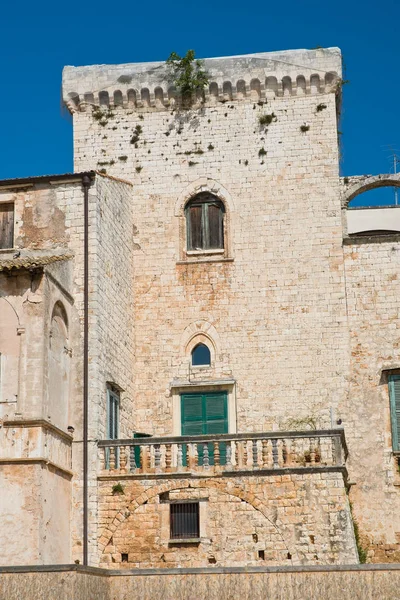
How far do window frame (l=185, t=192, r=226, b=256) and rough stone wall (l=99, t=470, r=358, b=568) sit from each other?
673 cm

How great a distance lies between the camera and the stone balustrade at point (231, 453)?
68.8ft

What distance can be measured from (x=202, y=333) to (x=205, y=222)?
2.88 meters

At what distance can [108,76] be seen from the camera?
1064 inches

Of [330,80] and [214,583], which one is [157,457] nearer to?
[214,583]

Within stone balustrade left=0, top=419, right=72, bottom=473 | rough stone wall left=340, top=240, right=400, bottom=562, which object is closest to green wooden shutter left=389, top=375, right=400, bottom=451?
rough stone wall left=340, top=240, right=400, bottom=562

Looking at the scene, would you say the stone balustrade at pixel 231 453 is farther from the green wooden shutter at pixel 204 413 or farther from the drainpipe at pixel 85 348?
the green wooden shutter at pixel 204 413

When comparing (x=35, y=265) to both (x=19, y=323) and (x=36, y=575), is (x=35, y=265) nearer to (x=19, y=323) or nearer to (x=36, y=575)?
(x=19, y=323)

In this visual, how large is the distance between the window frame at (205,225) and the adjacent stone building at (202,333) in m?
0.05

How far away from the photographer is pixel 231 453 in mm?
21344

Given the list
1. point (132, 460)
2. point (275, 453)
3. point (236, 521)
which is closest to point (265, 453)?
point (275, 453)

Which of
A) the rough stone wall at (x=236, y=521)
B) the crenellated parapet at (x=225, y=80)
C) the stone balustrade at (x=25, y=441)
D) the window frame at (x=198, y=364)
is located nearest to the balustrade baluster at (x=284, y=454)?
the rough stone wall at (x=236, y=521)

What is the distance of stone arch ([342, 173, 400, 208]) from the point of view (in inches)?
1075

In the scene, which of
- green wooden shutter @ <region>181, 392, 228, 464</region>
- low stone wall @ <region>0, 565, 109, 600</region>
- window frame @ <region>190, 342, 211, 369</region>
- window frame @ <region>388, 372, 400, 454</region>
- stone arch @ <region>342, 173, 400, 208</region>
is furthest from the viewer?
stone arch @ <region>342, 173, 400, 208</region>

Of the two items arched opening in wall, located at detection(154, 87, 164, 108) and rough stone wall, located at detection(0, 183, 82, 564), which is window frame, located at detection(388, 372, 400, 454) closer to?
rough stone wall, located at detection(0, 183, 82, 564)
